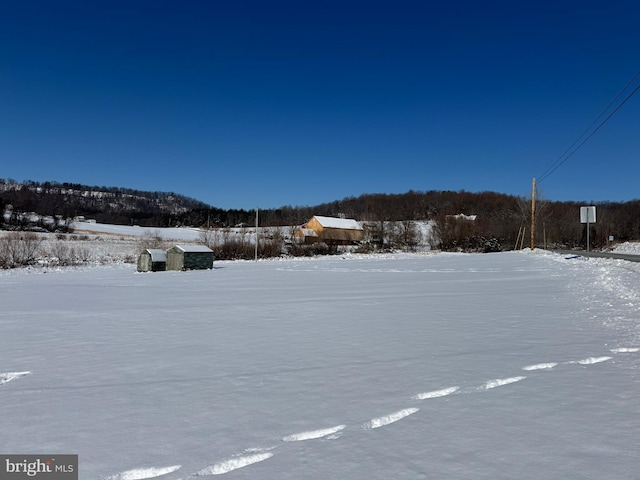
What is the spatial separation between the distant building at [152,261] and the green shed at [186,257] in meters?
0.50

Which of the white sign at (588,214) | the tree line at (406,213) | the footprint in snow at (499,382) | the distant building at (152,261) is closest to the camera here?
the footprint in snow at (499,382)

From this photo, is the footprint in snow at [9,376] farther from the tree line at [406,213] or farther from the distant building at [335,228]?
the distant building at [335,228]

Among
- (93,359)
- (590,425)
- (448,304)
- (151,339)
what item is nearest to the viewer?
(590,425)

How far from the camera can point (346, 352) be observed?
5.47 metres

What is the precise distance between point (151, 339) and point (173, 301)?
4.97 metres

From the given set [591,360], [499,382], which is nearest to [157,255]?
[499,382]

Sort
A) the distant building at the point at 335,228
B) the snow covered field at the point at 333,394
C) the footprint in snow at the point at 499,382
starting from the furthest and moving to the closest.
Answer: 1. the distant building at the point at 335,228
2. the footprint in snow at the point at 499,382
3. the snow covered field at the point at 333,394

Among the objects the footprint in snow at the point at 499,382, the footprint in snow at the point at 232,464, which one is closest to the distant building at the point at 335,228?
the footprint in snow at the point at 499,382

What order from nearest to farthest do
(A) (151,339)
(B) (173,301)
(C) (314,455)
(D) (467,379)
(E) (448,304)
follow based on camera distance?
(C) (314,455) < (D) (467,379) < (A) (151,339) < (E) (448,304) < (B) (173,301)

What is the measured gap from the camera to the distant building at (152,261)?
23.6 m

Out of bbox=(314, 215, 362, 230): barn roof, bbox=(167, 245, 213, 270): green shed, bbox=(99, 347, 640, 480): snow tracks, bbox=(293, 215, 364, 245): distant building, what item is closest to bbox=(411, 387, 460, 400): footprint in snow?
bbox=(99, 347, 640, 480): snow tracks

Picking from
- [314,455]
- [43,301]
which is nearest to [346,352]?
[314,455]

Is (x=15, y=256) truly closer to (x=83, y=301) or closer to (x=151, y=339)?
(x=83, y=301)

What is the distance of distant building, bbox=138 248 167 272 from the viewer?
2364 centimetres
